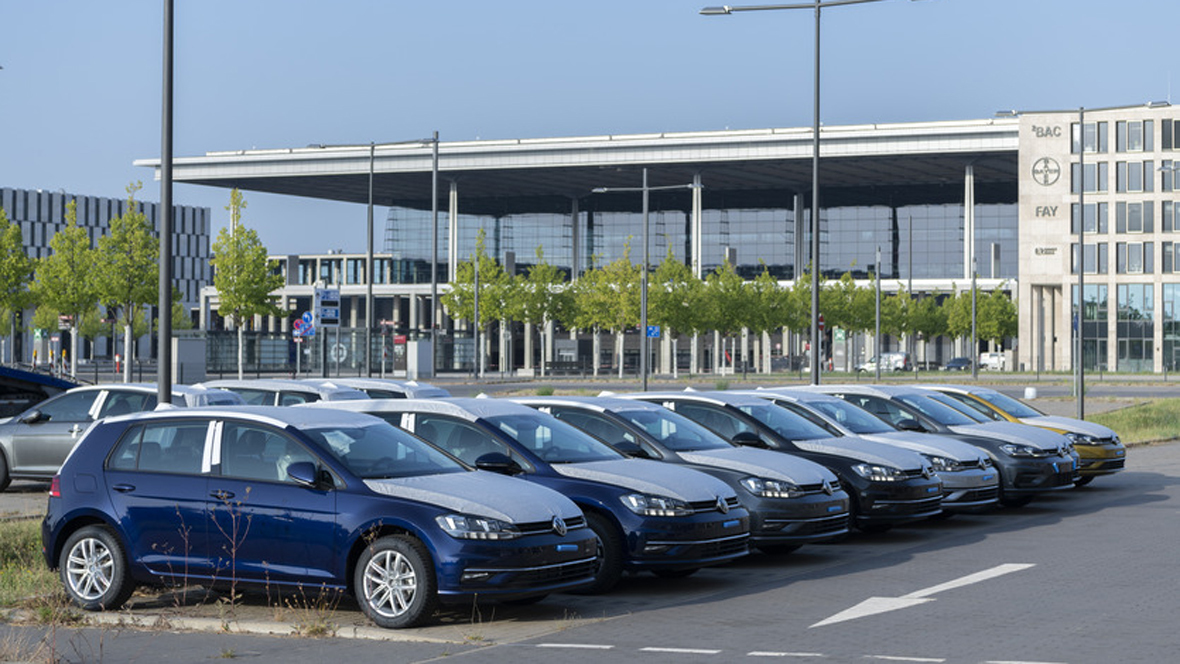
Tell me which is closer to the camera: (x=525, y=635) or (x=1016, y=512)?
(x=525, y=635)

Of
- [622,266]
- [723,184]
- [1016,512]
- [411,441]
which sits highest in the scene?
[723,184]

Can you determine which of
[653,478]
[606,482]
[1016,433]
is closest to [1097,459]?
[1016,433]

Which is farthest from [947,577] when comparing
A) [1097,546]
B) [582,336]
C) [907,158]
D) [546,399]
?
[582,336]

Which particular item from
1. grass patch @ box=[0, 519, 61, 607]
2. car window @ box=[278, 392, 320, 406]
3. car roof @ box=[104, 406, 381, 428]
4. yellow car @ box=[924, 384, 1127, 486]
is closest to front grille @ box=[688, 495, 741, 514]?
car roof @ box=[104, 406, 381, 428]

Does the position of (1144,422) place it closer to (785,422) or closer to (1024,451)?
(1024,451)

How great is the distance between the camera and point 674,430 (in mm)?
15039

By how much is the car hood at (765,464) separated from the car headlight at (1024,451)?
5.95 m

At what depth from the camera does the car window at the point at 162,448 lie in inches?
440

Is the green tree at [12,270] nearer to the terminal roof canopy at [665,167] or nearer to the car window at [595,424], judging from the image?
the terminal roof canopy at [665,167]

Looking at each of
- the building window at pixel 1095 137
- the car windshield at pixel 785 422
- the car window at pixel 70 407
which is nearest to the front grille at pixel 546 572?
the car windshield at pixel 785 422

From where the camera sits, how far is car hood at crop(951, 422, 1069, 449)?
65.4 feet

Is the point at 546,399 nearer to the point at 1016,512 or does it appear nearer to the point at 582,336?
the point at 1016,512

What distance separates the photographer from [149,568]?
36.3 ft

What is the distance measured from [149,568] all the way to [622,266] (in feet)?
250
